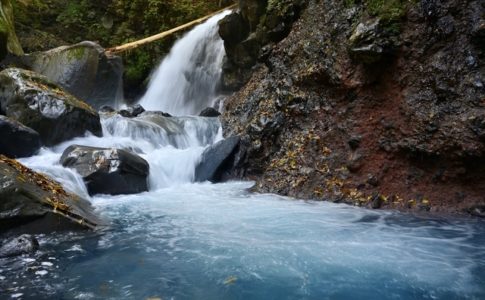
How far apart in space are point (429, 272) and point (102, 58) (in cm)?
1260

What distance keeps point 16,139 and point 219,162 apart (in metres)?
4.03

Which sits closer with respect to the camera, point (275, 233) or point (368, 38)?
point (275, 233)

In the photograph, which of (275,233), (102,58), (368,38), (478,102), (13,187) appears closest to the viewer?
(13,187)

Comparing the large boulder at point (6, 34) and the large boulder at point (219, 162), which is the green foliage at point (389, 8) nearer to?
the large boulder at point (219, 162)

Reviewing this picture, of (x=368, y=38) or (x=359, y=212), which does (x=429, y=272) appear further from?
(x=368, y=38)

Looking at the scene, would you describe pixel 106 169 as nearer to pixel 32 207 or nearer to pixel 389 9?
pixel 32 207

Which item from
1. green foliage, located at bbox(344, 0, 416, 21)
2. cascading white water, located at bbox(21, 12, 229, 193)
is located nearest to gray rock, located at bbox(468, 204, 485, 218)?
green foliage, located at bbox(344, 0, 416, 21)

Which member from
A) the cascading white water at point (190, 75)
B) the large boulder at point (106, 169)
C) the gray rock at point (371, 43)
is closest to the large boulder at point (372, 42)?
the gray rock at point (371, 43)

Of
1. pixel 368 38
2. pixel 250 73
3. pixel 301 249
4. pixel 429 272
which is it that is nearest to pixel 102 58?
pixel 250 73

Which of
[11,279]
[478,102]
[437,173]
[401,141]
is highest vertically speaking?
[478,102]

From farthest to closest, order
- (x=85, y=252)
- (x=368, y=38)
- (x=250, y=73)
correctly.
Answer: (x=250, y=73), (x=368, y=38), (x=85, y=252)

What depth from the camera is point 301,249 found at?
4707mm

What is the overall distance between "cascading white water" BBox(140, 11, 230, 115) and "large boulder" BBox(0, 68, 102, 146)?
537 cm

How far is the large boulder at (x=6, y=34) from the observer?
12.1 m
